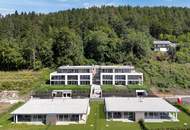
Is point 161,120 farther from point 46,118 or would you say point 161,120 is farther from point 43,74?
point 43,74

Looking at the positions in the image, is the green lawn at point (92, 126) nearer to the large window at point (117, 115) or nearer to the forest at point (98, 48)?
the large window at point (117, 115)

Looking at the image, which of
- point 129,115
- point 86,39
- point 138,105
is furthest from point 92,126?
point 86,39

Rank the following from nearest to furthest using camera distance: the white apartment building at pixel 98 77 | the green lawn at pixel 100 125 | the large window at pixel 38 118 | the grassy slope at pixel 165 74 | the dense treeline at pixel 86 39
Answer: the green lawn at pixel 100 125 → the large window at pixel 38 118 → the white apartment building at pixel 98 77 → the grassy slope at pixel 165 74 → the dense treeline at pixel 86 39

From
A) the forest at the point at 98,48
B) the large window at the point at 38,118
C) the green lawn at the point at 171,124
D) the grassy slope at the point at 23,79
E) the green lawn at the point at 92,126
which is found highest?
the forest at the point at 98,48

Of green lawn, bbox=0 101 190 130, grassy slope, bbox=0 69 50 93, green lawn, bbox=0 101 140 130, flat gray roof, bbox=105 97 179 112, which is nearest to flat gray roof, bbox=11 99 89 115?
green lawn, bbox=0 101 140 130

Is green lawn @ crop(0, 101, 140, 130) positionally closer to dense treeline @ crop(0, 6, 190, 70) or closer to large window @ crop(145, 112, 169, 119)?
large window @ crop(145, 112, 169, 119)

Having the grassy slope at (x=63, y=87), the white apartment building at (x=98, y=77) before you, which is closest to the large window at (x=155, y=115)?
the grassy slope at (x=63, y=87)
